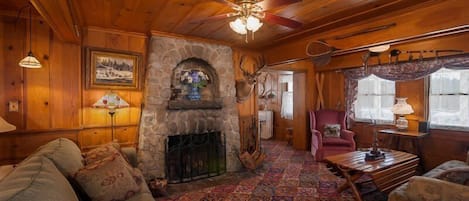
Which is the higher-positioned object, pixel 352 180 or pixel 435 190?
pixel 435 190

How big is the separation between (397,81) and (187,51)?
4176 millimetres

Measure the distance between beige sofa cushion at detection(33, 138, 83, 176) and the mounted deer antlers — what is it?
2.82 metres

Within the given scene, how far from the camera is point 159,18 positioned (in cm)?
291

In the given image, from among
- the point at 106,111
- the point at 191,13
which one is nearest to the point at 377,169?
the point at 191,13

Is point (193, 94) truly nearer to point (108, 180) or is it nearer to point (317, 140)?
point (108, 180)

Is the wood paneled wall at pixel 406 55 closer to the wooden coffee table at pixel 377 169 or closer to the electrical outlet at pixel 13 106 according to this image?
the wooden coffee table at pixel 377 169

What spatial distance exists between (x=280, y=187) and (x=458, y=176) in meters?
1.99

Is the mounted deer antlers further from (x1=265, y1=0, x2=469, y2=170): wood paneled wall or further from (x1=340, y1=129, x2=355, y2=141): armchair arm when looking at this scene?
(x1=340, y1=129, x2=355, y2=141): armchair arm

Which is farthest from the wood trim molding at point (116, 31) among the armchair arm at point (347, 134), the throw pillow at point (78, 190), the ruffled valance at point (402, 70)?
the armchair arm at point (347, 134)

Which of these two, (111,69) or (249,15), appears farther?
(111,69)

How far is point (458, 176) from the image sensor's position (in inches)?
80.8

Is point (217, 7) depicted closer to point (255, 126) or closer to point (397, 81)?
point (255, 126)

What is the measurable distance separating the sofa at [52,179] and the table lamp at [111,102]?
951 mm

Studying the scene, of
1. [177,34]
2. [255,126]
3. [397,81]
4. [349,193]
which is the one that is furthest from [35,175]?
[397,81]
